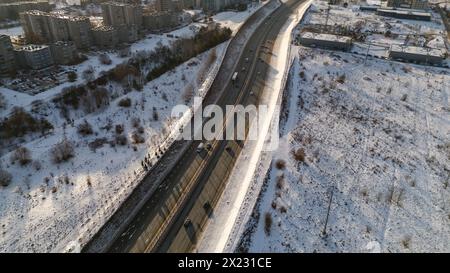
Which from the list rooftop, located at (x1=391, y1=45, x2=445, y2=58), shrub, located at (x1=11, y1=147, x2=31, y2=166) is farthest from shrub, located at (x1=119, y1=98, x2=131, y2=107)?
rooftop, located at (x1=391, y1=45, x2=445, y2=58)

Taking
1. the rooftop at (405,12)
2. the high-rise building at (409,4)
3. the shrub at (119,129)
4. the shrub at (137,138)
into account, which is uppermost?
the high-rise building at (409,4)

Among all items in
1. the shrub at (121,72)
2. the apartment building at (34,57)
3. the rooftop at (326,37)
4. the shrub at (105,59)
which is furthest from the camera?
the rooftop at (326,37)

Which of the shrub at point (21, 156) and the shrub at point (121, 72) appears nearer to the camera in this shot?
the shrub at point (21, 156)

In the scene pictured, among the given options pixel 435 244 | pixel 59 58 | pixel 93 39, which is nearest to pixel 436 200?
pixel 435 244

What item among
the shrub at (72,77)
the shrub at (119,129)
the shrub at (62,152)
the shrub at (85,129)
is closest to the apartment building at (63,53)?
the shrub at (72,77)

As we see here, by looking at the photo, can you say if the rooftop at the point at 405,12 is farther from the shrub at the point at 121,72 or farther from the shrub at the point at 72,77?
the shrub at the point at 72,77

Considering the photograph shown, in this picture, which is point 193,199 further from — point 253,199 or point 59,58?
point 59,58

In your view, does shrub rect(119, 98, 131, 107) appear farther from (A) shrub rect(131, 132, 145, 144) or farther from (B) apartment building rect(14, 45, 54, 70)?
(B) apartment building rect(14, 45, 54, 70)

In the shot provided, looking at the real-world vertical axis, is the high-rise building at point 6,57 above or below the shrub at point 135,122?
above
